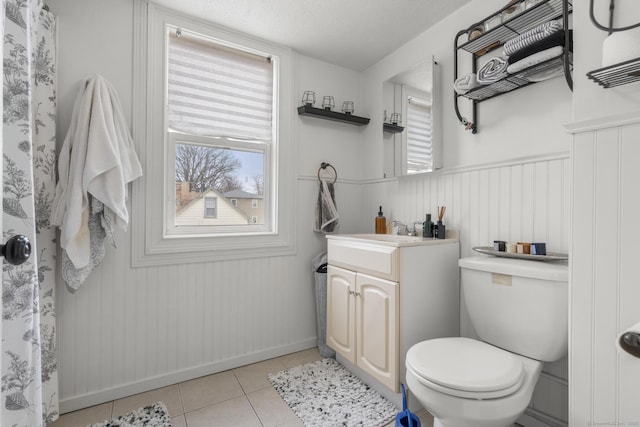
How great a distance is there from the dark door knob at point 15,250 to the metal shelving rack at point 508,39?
6.22 ft

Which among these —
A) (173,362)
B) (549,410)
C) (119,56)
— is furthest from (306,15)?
(549,410)

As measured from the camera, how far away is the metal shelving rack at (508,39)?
1.36 m

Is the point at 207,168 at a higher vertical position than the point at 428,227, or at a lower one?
higher

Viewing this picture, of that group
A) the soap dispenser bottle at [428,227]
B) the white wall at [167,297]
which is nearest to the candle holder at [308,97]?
the white wall at [167,297]

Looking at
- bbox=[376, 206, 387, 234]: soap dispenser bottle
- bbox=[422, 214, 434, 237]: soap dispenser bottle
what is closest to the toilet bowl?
bbox=[422, 214, 434, 237]: soap dispenser bottle

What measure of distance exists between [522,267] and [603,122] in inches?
24.9

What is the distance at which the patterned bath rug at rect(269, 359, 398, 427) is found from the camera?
5.34 feet

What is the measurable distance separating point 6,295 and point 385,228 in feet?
6.84

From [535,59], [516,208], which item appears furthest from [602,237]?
[535,59]

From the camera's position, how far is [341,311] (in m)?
2.07

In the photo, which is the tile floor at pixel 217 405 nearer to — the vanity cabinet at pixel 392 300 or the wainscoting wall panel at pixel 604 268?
the vanity cabinet at pixel 392 300

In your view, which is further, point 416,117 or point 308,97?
point 308,97

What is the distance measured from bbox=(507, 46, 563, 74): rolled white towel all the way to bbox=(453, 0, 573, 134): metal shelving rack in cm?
2

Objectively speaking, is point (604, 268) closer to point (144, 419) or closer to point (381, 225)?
point (381, 225)
